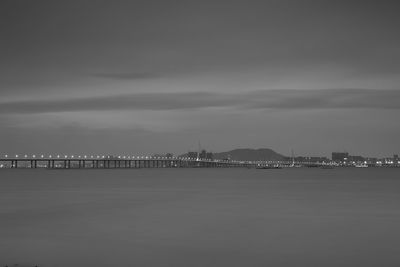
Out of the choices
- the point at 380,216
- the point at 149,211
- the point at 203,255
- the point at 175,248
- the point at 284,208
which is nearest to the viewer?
the point at 203,255

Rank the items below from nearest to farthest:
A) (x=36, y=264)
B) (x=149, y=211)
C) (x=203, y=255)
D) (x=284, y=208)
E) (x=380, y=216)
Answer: (x=36, y=264), (x=203, y=255), (x=380, y=216), (x=149, y=211), (x=284, y=208)

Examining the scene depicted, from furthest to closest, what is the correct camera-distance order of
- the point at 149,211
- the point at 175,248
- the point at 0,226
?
the point at 149,211
the point at 0,226
the point at 175,248

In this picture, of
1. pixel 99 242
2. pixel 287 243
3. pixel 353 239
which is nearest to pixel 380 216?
pixel 353 239

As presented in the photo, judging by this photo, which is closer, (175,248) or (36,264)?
(36,264)

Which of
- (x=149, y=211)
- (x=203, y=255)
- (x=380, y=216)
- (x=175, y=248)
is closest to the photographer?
(x=203, y=255)

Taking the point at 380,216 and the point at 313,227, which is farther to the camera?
the point at 380,216

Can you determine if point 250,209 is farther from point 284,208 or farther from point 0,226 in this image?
point 0,226

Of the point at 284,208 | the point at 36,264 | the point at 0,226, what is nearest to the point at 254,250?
the point at 36,264

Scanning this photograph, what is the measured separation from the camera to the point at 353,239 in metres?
22.4

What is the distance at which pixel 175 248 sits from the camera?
65.6 feet

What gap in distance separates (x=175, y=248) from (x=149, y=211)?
1464 cm

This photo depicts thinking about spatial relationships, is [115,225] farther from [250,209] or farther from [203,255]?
[250,209]

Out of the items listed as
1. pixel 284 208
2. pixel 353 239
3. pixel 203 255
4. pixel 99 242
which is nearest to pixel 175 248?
pixel 203 255

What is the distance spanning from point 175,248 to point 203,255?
1634 mm
